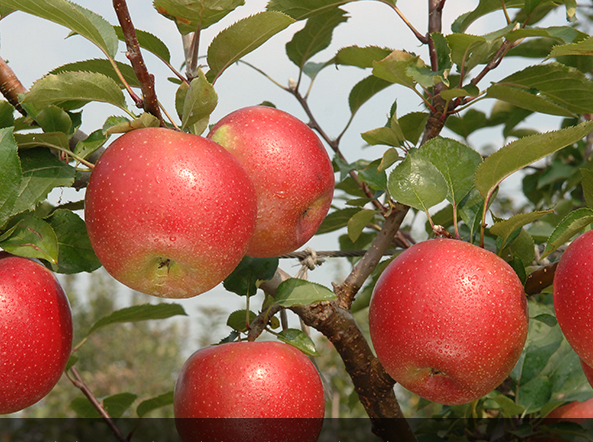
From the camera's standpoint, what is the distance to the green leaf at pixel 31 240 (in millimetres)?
619

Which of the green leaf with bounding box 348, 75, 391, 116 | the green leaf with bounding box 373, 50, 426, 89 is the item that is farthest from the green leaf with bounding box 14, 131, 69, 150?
the green leaf with bounding box 348, 75, 391, 116

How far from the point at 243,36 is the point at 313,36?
59 centimetres

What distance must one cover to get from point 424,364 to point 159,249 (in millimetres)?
333

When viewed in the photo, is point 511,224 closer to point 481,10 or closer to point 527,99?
point 527,99

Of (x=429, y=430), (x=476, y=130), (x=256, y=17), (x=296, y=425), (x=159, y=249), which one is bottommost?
(x=429, y=430)

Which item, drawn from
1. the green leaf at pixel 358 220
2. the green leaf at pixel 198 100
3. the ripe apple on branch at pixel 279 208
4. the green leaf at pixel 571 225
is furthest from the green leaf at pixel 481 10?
the green leaf at pixel 198 100

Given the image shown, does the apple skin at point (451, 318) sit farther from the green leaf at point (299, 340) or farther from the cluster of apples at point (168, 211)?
the cluster of apples at point (168, 211)

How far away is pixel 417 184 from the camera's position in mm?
740

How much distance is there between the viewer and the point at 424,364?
2.15ft

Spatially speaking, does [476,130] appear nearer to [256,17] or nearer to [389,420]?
[389,420]

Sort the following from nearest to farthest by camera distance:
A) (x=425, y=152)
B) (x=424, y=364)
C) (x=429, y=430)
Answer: (x=424, y=364), (x=425, y=152), (x=429, y=430)

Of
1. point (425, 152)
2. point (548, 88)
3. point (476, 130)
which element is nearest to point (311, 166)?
point (425, 152)

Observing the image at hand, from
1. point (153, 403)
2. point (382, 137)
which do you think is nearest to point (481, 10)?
point (382, 137)

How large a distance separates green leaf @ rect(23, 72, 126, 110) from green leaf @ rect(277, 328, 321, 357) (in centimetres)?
36
